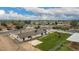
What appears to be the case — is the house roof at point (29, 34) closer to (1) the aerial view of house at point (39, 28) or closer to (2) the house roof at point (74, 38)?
(1) the aerial view of house at point (39, 28)

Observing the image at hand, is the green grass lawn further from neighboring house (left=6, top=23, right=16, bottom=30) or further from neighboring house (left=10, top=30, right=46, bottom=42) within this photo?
neighboring house (left=6, top=23, right=16, bottom=30)

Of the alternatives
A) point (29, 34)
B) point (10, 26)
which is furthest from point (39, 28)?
point (10, 26)

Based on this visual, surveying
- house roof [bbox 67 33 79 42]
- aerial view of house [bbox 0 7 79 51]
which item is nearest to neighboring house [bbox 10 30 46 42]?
aerial view of house [bbox 0 7 79 51]

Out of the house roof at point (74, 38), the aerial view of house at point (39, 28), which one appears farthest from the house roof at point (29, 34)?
the house roof at point (74, 38)

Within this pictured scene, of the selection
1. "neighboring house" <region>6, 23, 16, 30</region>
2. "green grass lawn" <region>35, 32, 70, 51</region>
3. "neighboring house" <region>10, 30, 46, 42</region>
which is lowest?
"green grass lawn" <region>35, 32, 70, 51</region>

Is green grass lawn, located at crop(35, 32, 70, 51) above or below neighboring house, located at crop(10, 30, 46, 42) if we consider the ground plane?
below

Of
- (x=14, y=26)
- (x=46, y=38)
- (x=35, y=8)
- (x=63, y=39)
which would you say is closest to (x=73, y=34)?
(x=63, y=39)
